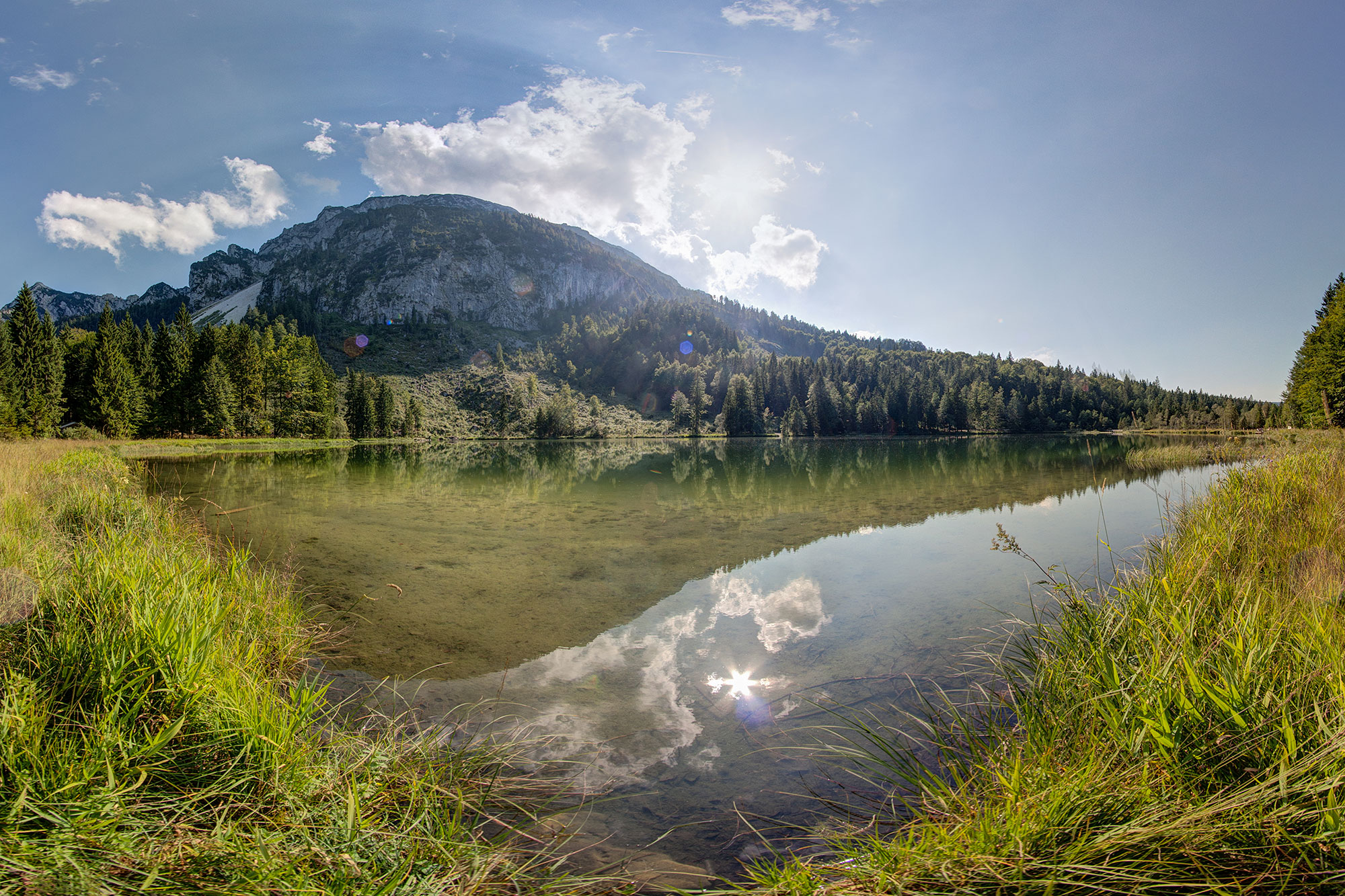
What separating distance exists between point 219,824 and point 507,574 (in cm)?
836

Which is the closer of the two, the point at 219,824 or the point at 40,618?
the point at 219,824

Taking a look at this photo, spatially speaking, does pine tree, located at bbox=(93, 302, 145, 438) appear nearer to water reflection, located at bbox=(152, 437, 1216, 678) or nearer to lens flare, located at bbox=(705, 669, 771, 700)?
water reflection, located at bbox=(152, 437, 1216, 678)

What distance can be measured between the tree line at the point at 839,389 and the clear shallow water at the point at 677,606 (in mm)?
77227

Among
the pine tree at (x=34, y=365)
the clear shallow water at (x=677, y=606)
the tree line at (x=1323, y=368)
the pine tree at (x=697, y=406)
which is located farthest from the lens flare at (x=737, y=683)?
the pine tree at (x=697, y=406)

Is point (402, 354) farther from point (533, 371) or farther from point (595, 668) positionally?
point (595, 668)

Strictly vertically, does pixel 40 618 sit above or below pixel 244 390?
below

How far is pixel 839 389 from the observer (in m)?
116

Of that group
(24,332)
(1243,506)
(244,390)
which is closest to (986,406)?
(1243,506)

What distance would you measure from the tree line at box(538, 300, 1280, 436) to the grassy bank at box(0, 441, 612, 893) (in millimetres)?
90497

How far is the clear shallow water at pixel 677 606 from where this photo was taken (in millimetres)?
4691

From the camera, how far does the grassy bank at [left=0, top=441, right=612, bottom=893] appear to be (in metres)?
2.05

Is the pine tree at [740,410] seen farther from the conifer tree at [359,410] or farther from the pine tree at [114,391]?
the pine tree at [114,391]

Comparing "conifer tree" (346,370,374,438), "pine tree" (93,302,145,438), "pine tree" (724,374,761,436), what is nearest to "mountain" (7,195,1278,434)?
"pine tree" (724,374,761,436)

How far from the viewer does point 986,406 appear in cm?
11606
